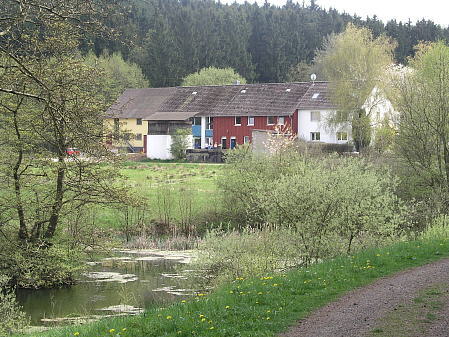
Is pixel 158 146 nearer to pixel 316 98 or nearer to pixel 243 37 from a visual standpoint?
pixel 316 98

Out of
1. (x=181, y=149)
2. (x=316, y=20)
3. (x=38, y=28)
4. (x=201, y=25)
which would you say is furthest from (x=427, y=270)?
(x=316, y=20)

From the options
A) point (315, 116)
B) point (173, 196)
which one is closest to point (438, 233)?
point (173, 196)

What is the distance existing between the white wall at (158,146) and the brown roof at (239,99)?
574 cm

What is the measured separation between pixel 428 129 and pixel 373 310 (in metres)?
19.8

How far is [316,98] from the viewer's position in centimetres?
6912

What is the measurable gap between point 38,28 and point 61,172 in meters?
9.78

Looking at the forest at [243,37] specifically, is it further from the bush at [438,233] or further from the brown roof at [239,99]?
the bush at [438,233]

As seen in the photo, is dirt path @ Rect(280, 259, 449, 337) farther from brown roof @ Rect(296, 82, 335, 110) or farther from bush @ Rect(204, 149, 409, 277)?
brown roof @ Rect(296, 82, 335, 110)

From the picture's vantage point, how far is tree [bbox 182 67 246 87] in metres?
94.1

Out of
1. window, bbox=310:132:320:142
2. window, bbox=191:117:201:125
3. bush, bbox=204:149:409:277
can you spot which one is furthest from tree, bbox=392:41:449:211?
window, bbox=191:117:201:125

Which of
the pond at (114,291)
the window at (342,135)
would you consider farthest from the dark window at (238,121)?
the pond at (114,291)

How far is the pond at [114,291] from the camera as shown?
1856 centimetres

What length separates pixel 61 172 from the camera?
2150cm

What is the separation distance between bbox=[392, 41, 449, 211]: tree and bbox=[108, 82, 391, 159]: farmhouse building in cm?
3309
